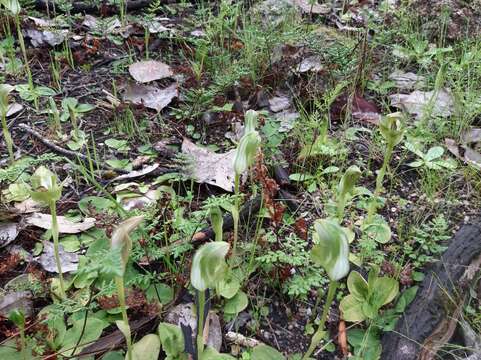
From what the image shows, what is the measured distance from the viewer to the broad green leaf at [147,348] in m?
1.21

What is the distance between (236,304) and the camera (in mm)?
1397

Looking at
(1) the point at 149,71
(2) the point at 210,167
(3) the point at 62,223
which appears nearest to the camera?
(3) the point at 62,223

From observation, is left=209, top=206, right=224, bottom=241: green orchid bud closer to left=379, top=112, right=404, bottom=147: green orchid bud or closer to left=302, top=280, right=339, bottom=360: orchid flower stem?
left=302, top=280, right=339, bottom=360: orchid flower stem

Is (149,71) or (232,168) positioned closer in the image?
(232,168)

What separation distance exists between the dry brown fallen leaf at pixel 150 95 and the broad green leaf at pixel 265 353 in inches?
53.1

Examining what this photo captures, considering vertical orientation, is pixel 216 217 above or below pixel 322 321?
above

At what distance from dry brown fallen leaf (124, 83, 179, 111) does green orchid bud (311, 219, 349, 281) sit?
1423 millimetres

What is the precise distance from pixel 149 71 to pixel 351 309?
165 cm

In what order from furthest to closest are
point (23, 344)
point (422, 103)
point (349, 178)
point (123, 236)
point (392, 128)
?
point (422, 103), point (392, 128), point (349, 178), point (23, 344), point (123, 236)

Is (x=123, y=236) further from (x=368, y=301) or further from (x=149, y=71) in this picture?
(x=149, y=71)

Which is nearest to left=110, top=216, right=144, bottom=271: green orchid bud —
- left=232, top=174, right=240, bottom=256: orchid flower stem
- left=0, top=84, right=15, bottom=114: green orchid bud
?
left=232, top=174, right=240, bottom=256: orchid flower stem

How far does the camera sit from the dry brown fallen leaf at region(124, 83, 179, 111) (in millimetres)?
2275

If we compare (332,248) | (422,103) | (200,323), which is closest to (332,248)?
(332,248)

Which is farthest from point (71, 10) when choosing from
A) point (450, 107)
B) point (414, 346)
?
point (414, 346)
